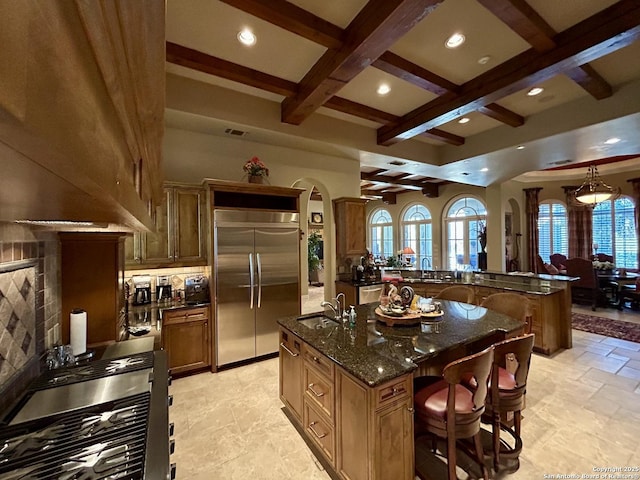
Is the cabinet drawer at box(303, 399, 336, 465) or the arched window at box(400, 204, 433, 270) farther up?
the arched window at box(400, 204, 433, 270)

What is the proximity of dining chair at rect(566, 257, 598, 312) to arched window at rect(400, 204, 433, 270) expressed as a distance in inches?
149

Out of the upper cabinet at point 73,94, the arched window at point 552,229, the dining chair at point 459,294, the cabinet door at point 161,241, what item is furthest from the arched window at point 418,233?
the upper cabinet at point 73,94

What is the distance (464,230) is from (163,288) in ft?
27.4

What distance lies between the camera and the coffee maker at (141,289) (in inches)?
140

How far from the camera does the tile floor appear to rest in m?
2.16

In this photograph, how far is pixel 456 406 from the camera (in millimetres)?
1876

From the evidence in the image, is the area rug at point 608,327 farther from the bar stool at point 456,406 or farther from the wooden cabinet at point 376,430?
the wooden cabinet at point 376,430

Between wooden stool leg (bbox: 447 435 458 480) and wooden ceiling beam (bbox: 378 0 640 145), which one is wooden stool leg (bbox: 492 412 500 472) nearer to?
wooden stool leg (bbox: 447 435 458 480)

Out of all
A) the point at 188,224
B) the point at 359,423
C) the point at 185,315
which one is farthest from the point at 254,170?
the point at 359,423

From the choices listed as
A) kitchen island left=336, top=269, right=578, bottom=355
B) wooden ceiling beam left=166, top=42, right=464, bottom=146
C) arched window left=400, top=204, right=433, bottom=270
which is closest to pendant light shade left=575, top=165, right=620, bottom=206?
kitchen island left=336, top=269, right=578, bottom=355

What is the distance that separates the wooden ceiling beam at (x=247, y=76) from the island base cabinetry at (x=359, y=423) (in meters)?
2.73

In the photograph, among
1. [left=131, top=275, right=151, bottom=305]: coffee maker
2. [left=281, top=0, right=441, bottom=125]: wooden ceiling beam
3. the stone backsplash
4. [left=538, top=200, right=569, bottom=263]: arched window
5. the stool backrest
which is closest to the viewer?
the stone backsplash

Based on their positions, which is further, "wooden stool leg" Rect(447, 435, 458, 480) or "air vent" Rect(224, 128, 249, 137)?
"air vent" Rect(224, 128, 249, 137)

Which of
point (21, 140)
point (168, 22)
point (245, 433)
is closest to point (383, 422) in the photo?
point (245, 433)
